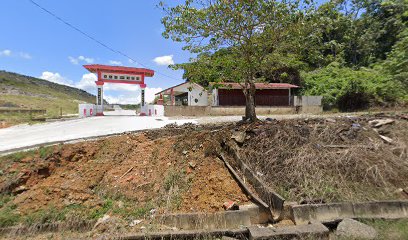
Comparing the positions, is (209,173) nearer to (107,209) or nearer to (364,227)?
(107,209)

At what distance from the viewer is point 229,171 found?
18.7ft

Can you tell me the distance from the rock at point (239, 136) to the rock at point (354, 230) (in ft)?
9.95

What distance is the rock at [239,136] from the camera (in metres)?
6.55

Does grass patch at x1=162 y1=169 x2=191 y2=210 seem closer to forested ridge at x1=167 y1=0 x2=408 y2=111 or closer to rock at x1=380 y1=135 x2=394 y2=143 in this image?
forested ridge at x1=167 y1=0 x2=408 y2=111

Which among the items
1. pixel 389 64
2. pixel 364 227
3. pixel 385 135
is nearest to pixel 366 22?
pixel 389 64

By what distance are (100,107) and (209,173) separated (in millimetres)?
16149

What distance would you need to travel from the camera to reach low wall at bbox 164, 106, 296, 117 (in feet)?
65.1

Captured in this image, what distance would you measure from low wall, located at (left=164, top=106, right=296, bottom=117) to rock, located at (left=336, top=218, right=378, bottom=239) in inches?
642

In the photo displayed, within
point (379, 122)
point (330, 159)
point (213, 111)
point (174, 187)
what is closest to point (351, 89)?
point (213, 111)

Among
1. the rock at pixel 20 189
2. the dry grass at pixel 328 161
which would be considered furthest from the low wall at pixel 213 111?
the rock at pixel 20 189

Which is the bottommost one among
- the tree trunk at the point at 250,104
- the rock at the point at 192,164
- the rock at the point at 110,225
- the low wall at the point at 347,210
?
the rock at the point at 110,225

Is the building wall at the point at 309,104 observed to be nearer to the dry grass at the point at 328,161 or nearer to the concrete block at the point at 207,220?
the dry grass at the point at 328,161

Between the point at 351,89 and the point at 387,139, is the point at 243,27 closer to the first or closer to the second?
the point at 387,139

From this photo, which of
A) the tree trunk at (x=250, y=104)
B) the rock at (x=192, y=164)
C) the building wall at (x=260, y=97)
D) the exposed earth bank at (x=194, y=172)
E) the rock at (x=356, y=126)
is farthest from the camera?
the building wall at (x=260, y=97)
